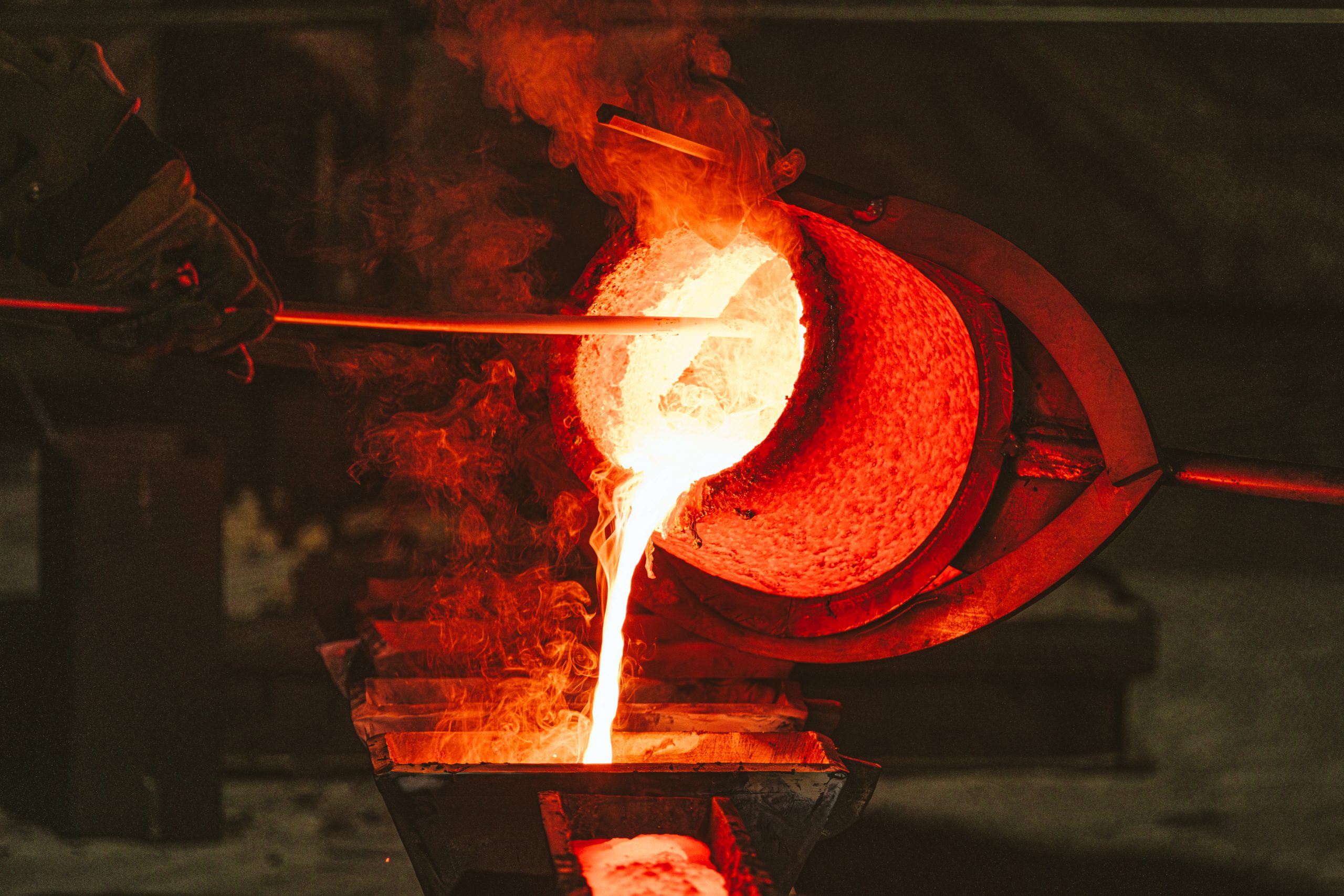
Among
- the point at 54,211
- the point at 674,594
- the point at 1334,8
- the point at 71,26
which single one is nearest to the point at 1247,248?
the point at 1334,8

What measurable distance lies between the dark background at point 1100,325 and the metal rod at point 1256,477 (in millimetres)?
1417

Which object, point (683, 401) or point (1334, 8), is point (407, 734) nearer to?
point (683, 401)

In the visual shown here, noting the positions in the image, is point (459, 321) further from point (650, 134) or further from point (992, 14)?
point (992, 14)

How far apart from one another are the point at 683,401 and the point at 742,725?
2.93ft

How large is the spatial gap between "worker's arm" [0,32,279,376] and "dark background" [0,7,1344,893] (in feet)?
3.45

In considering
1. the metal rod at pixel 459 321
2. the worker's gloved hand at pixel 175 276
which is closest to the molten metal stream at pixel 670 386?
the metal rod at pixel 459 321

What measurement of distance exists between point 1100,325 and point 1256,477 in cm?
137

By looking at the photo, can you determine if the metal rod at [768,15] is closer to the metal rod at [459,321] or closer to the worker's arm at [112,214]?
the worker's arm at [112,214]

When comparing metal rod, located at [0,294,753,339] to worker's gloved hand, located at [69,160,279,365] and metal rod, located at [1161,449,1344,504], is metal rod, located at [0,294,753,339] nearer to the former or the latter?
worker's gloved hand, located at [69,160,279,365]

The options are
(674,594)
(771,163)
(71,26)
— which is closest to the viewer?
(771,163)

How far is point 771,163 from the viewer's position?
183 centimetres

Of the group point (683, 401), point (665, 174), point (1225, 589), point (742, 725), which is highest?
point (665, 174)

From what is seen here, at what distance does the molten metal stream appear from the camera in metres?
2.16

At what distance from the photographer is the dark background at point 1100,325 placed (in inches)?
117
